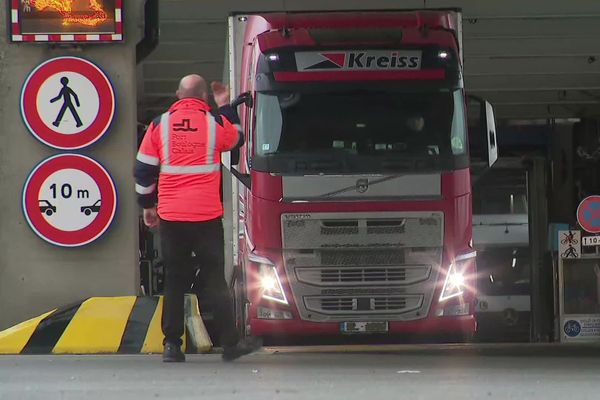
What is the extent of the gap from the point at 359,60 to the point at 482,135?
134cm

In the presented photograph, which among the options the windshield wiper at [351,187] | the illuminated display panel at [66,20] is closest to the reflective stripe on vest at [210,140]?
the windshield wiper at [351,187]

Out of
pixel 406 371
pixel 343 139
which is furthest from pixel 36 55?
pixel 406 371

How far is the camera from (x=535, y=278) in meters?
25.4

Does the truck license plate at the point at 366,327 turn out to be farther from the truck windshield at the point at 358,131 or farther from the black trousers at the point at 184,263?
the black trousers at the point at 184,263

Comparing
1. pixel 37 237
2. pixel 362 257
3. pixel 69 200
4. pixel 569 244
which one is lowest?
pixel 569 244

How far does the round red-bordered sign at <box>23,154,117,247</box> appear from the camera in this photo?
11.3 meters

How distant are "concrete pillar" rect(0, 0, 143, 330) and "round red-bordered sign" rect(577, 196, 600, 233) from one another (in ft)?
31.7

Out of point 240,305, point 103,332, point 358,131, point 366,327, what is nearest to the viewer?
point 103,332

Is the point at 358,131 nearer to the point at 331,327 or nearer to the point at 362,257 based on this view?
the point at 362,257

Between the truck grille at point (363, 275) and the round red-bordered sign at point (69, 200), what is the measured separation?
7.34 feet

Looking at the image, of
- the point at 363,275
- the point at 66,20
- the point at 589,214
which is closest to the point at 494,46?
the point at 589,214

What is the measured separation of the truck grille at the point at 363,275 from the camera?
1017cm

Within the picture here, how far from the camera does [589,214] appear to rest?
19.1 meters

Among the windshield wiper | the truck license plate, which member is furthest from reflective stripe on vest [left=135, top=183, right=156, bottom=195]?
the truck license plate
